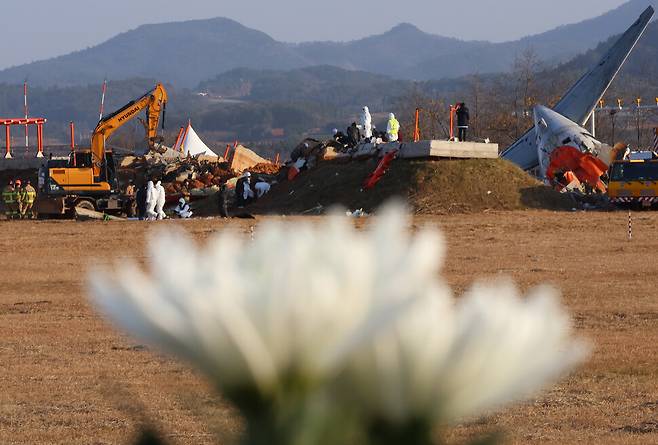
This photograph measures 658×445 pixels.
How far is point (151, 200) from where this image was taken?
40.8 m

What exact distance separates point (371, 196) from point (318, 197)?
2208mm

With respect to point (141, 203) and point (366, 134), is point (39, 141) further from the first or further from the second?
point (141, 203)

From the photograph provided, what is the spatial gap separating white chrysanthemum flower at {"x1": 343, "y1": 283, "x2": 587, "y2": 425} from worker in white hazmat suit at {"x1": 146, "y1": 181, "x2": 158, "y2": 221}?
131 ft

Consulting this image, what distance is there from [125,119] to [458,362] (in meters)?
52.4

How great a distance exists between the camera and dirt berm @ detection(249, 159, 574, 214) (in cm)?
4203

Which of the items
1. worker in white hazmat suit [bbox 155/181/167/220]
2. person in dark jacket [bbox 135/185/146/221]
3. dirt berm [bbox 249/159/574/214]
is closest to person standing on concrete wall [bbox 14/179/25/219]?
person in dark jacket [bbox 135/185/146/221]

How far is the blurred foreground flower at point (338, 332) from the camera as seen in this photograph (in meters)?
0.90

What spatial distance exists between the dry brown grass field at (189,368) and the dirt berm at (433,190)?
5535mm

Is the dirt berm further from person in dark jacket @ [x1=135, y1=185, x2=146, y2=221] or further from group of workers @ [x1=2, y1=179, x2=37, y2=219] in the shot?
group of workers @ [x1=2, y1=179, x2=37, y2=219]

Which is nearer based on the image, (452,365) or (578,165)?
(452,365)

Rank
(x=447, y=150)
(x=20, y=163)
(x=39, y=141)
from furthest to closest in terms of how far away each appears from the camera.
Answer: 1. (x=39, y=141)
2. (x=20, y=163)
3. (x=447, y=150)

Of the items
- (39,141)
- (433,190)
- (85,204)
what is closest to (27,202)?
(85,204)

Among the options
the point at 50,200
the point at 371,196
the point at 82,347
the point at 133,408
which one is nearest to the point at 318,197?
the point at 371,196

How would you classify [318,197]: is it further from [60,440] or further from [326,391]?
[326,391]
